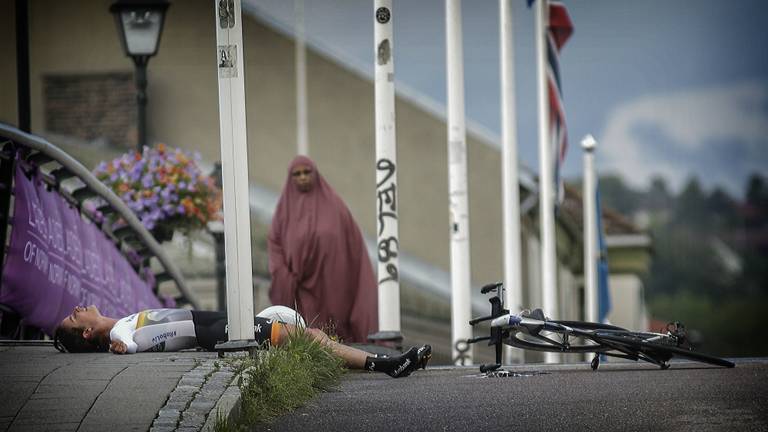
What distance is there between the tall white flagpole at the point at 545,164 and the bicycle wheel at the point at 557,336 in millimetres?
11659

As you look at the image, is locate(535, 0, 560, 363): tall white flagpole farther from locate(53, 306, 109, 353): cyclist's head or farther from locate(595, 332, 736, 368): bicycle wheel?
locate(53, 306, 109, 353): cyclist's head

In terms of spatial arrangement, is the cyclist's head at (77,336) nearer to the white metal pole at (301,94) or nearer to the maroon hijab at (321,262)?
the maroon hijab at (321,262)

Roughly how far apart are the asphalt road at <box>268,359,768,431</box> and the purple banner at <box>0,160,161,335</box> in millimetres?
2925

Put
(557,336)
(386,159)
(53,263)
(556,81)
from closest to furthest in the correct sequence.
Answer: (557,336) → (53,263) → (386,159) → (556,81)

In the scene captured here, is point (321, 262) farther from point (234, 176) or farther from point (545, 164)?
point (545, 164)

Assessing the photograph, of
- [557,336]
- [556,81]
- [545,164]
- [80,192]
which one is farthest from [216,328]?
[545,164]

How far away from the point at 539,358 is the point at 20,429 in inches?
1027

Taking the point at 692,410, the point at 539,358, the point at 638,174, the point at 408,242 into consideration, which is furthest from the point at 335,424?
the point at 638,174

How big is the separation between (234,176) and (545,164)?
14058 millimetres

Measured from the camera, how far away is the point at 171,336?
401 inches

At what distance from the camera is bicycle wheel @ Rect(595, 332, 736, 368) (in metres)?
10.3

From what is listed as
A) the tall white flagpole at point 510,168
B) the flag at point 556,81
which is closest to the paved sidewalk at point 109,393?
the tall white flagpole at point 510,168

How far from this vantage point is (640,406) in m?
8.16

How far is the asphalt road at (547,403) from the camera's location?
7.57m
